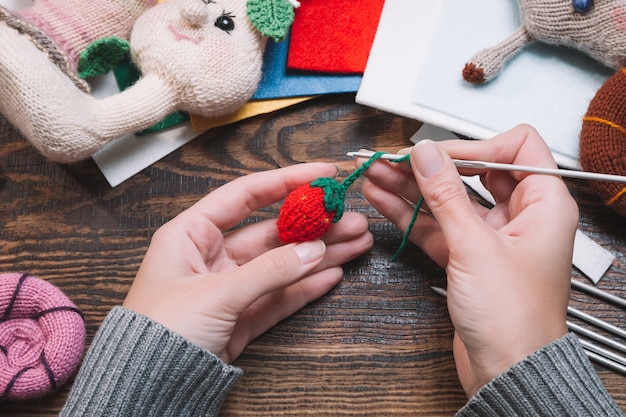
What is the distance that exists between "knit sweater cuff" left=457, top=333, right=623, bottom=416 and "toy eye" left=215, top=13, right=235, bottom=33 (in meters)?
0.68

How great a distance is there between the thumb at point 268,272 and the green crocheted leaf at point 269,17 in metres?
0.38

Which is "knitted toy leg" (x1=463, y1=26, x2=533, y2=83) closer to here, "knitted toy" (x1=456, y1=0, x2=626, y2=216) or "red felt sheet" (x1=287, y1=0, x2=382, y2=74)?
"knitted toy" (x1=456, y1=0, x2=626, y2=216)

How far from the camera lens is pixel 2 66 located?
0.86m

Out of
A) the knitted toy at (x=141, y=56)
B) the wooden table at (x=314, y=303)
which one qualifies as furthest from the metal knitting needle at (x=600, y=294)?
the knitted toy at (x=141, y=56)

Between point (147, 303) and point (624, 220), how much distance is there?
78 cm

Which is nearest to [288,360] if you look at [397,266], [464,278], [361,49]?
[397,266]

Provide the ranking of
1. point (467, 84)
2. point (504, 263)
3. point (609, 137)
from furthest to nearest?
point (467, 84) → point (609, 137) → point (504, 263)

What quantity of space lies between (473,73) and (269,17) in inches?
13.8

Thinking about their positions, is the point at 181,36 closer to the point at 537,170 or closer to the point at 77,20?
the point at 77,20

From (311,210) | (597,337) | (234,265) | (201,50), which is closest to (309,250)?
(311,210)

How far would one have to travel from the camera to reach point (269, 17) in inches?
37.2

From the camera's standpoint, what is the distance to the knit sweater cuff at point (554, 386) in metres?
0.73

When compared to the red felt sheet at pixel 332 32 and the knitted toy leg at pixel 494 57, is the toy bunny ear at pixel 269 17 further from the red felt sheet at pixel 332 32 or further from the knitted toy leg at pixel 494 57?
the knitted toy leg at pixel 494 57

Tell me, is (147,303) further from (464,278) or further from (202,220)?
(464,278)
